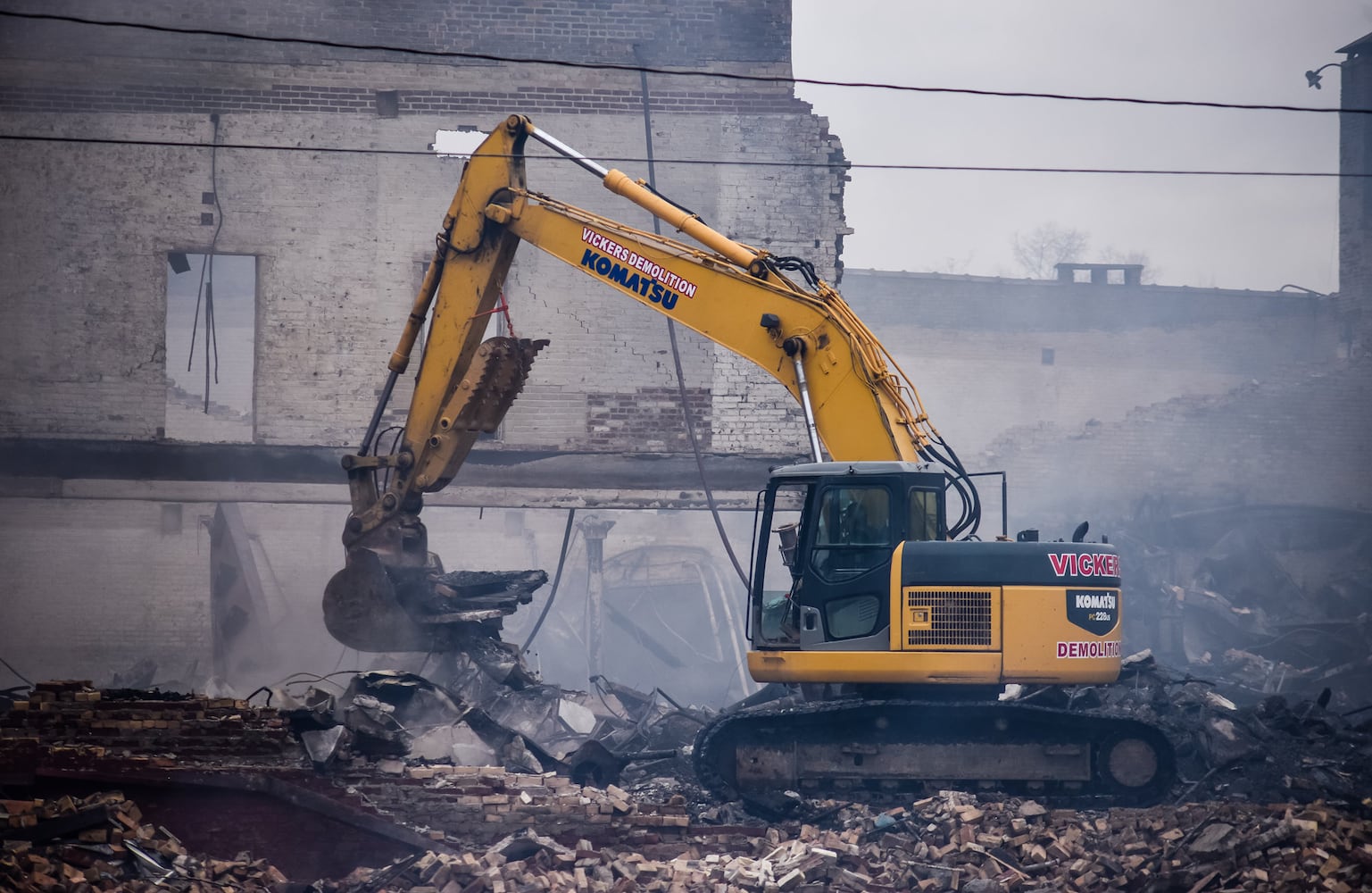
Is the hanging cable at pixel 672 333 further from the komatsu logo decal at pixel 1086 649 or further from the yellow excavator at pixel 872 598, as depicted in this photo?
the komatsu logo decal at pixel 1086 649

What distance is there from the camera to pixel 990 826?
822cm

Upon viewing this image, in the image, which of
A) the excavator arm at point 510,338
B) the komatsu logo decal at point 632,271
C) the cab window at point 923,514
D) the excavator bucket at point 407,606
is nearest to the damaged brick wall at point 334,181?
the excavator bucket at point 407,606

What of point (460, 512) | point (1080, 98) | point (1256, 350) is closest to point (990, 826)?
point (1080, 98)

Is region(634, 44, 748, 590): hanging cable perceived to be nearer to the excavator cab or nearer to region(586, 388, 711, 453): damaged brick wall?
region(586, 388, 711, 453): damaged brick wall

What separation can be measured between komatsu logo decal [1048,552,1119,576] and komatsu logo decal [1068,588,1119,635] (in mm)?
120

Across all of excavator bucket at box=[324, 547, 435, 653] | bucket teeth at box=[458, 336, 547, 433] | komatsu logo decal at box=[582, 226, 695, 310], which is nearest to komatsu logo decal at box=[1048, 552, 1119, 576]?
komatsu logo decal at box=[582, 226, 695, 310]

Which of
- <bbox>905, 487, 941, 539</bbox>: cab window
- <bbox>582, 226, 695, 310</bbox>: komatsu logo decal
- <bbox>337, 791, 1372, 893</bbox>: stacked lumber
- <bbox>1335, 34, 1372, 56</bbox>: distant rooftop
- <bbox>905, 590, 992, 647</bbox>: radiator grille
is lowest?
<bbox>337, 791, 1372, 893</bbox>: stacked lumber

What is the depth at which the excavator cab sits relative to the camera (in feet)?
28.9

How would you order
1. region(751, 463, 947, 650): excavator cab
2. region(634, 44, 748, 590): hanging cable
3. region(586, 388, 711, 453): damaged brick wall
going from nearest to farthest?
region(751, 463, 947, 650): excavator cab → region(634, 44, 748, 590): hanging cable → region(586, 388, 711, 453): damaged brick wall

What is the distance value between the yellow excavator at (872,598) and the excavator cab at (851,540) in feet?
0.04

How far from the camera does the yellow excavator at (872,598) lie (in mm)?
8695

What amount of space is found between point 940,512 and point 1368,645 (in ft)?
35.7

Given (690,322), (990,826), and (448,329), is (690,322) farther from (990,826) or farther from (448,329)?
(990,826)

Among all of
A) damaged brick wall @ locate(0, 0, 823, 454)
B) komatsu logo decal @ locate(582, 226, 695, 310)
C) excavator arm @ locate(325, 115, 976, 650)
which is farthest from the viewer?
damaged brick wall @ locate(0, 0, 823, 454)
